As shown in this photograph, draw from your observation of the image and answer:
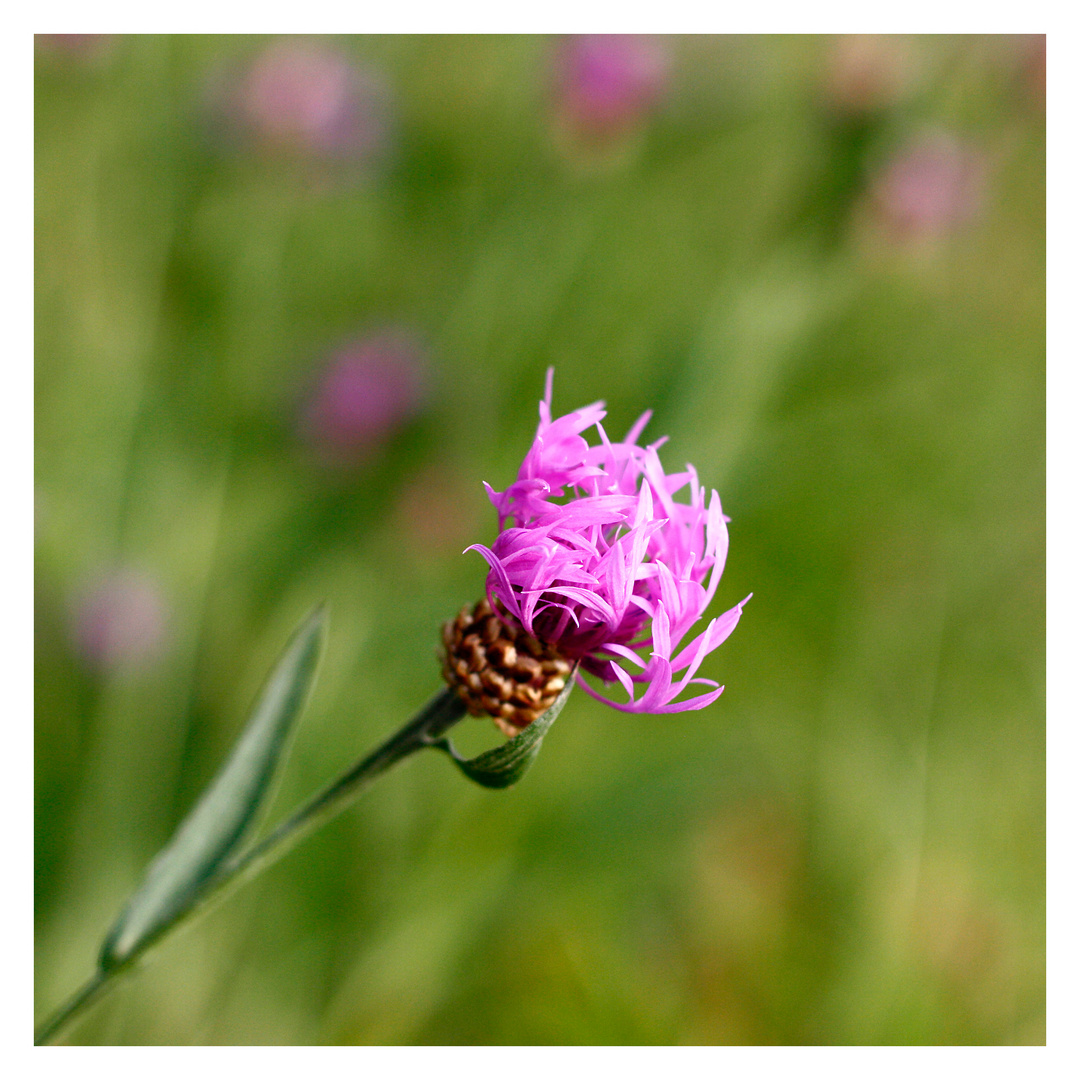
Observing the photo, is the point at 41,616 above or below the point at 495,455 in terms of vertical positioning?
below

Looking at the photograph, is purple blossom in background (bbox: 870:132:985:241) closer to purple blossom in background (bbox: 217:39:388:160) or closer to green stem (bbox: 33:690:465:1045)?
purple blossom in background (bbox: 217:39:388:160)

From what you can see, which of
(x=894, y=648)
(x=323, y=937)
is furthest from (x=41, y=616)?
(x=894, y=648)

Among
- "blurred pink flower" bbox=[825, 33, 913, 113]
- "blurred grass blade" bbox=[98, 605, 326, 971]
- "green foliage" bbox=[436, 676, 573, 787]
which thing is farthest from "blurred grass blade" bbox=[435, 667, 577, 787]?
"blurred pink flower" bbox=[825, 33, 913, 113]

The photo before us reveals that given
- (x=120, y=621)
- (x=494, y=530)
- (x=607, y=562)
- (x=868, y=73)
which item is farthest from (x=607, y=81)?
(x=607, y=562)

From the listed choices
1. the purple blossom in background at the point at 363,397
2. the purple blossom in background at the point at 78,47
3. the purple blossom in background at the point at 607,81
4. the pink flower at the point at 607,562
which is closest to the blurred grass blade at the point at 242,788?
the pink flower at the point at 607,562

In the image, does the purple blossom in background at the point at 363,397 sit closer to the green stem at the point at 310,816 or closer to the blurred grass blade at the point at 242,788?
the blurred grass blade at the point at 242,788

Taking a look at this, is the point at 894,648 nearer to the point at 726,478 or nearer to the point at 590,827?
the point at 726,478
